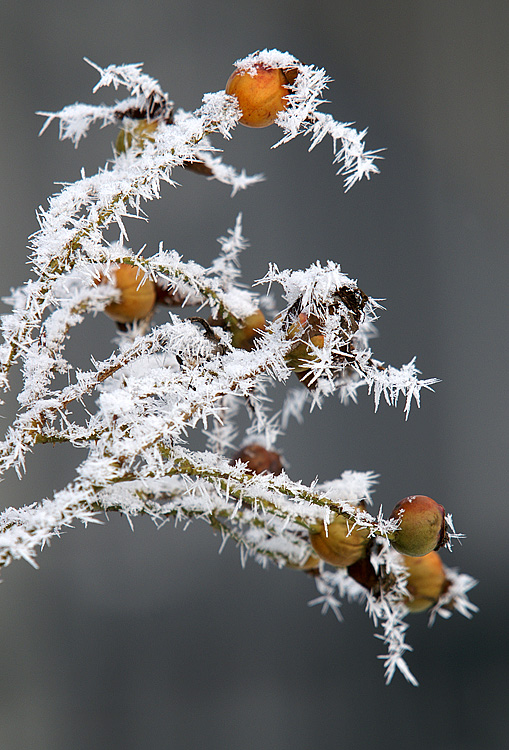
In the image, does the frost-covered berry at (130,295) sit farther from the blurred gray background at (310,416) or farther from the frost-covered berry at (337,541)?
the blurred gray background at (310,416)

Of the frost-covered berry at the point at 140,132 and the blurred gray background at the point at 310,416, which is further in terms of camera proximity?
the blurred gray background at the point at 310,416

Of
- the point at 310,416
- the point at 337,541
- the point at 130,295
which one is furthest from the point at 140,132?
the point at 310,416

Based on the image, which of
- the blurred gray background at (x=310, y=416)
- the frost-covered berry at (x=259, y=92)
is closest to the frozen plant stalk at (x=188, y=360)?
the frost-covered berry at (x=259, y=92)

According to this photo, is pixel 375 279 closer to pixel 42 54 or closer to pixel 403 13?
pixel 403 13

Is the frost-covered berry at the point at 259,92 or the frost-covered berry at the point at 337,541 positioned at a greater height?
the frost-covered berry at the point at 259,92

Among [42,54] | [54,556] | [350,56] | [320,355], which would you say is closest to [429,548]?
[320,355]

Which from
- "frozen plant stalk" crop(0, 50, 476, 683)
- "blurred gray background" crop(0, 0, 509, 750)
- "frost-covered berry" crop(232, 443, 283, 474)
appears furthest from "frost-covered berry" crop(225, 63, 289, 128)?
"blurred gray background" crop(0, 0, 509, 750)

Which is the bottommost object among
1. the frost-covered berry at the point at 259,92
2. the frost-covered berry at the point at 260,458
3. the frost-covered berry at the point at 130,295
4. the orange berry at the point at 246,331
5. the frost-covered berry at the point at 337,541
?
the frost-covered berry at the point at 337,541

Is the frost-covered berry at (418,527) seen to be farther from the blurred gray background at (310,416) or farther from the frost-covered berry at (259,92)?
the blurred gray background at (310,416)
